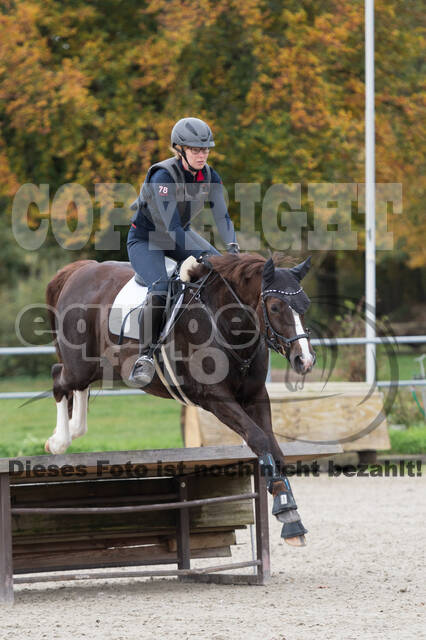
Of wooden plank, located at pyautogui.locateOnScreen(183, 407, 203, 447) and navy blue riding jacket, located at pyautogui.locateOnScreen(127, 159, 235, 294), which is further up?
navy blue riding jacket, located at pyautogui.locateOnScreen(127, 159, 235, 294)

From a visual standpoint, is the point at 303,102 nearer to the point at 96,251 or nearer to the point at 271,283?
the point at 96,251

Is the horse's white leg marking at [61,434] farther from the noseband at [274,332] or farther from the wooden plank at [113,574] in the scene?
the noseband at [274,332]

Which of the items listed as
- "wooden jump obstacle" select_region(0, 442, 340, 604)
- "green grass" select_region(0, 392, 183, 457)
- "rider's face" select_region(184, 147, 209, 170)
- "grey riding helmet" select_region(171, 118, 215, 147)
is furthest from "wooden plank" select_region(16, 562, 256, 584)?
"green grass" select_region(0, 392, 183, 457)

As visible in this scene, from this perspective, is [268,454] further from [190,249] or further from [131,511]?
[190,249]

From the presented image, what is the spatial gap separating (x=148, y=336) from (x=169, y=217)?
77 centimetres

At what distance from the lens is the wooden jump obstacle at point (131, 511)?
6000mm

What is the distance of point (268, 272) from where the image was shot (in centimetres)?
552

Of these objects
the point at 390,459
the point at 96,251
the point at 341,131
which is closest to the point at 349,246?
the point at 341,131

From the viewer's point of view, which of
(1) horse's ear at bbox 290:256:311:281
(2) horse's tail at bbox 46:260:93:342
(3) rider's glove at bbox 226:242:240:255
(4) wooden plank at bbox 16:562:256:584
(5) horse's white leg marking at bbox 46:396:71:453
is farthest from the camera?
(2) horse's tail at bbox 46:260:93:342

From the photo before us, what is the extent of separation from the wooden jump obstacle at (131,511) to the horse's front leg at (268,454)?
47 cm

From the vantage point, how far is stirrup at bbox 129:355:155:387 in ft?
19.6

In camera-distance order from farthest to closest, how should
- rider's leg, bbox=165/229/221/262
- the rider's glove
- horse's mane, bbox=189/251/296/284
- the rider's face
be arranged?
rider's leg, bbox=165/229/221/262 < the rider's glove < the rider's face < horse's mane, bbox=189/251/296/284

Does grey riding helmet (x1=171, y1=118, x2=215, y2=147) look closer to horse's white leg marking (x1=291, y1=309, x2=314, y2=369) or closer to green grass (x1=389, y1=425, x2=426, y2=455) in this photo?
horse's white leg marking (x1=291, y1=309, x2=314, y2=369)

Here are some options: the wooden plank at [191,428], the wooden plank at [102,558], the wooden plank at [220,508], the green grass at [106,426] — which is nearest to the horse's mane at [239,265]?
the wooden plank at [220,508]
